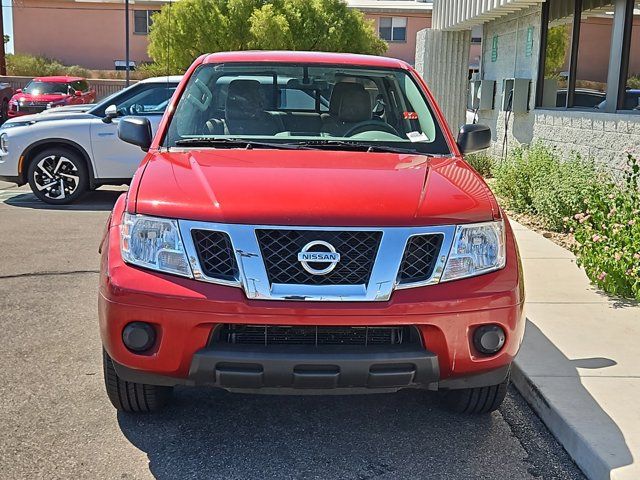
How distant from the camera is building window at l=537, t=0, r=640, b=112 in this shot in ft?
28.4

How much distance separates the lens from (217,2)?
3791cm

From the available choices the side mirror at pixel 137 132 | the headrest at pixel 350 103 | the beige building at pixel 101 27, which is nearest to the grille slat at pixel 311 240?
the headrest at pixel 350 103

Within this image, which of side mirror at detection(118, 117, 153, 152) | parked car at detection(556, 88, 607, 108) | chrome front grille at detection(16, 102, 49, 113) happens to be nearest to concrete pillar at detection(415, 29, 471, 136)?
parked car at detection(556, 88, 607, 108)

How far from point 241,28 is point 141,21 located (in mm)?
11236

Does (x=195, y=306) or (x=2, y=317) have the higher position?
(x=195, y=306)

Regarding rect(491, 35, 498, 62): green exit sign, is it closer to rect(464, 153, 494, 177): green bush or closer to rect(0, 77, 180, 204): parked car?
rect(464, 153, 494, 177): green bush

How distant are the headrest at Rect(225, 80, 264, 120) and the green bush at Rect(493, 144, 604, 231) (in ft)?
13.3

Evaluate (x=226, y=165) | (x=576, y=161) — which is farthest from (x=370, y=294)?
(x=576, y=161)

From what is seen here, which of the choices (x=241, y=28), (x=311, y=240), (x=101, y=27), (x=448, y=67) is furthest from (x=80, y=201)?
(x=101, y=27)

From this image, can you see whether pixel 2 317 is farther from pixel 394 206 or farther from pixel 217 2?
pixel 217 2

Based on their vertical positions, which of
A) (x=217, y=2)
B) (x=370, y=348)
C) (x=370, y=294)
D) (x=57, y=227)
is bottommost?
(x=57, y=227)

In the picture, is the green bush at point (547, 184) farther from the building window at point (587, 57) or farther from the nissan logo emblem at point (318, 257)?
the nissan logo emblem at point (318, 257)

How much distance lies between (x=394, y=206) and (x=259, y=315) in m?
0.76

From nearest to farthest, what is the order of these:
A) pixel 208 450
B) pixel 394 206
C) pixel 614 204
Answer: pixel 394 206 → pixel 208 450 → pixel 614 204
